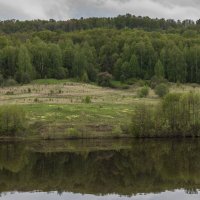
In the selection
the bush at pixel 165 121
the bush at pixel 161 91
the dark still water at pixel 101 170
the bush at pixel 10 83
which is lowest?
the dark still water at pixel 101 170

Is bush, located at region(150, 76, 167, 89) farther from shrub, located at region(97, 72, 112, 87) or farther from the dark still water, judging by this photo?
the dark still water

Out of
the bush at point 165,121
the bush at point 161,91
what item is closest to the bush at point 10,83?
the bush at point 161,91

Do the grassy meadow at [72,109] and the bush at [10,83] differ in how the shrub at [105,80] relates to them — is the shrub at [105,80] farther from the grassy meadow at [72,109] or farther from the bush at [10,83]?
the bush at [10,83]

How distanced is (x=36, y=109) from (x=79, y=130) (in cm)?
1867

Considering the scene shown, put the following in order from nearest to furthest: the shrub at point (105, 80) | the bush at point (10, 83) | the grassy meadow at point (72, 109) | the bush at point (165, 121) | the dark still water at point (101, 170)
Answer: the dark still water at point (101, 170) < the bush at point (165, 121) < the grassy meadow at point (72, 109) < the bush at point (10, 83) < the shrub at point (105, 80)

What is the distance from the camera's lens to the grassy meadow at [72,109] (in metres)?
122

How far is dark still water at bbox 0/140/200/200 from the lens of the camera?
70000 millimetres

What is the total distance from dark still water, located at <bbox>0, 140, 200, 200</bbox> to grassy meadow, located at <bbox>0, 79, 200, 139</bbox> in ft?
20.1

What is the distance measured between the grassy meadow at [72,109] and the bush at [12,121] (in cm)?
351

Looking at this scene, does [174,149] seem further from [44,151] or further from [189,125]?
[44,151]

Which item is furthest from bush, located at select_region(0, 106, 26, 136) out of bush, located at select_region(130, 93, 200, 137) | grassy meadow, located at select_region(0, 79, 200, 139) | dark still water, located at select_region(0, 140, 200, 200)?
bush, located at select_region(130, 93, 200, 137)

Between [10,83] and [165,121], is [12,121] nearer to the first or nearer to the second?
[165,121]

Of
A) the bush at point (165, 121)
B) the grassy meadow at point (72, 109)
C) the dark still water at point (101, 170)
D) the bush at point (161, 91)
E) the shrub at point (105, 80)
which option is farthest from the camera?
the shrub at point (105, 80)

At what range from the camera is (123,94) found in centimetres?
17512
